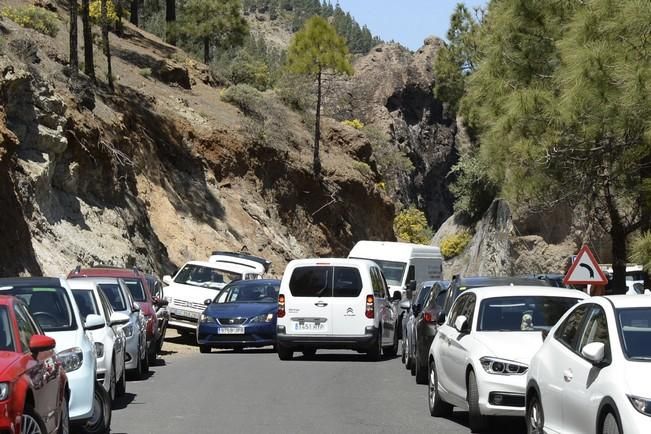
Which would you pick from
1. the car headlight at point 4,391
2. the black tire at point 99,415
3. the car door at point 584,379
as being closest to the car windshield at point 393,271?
the black tire at point 99,415

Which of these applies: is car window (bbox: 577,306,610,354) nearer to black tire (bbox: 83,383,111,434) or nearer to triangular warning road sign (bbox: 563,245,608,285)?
black tire (bbox: 83,383,111,434)

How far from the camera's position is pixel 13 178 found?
3272 cm

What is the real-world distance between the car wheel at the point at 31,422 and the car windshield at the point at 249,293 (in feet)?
59.2

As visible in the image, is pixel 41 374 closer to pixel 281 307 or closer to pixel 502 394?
pixel 502 394

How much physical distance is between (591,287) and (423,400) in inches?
A: 414

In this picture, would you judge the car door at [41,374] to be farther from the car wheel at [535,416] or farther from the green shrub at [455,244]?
the green shrub at [455,244]

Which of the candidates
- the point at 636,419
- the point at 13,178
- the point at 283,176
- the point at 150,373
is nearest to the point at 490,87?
the point at 150,373

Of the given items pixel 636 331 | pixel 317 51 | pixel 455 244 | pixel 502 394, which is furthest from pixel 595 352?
pixel 317 51

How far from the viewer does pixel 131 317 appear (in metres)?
19.0

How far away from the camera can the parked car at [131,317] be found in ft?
62.4

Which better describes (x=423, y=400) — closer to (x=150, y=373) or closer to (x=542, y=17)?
(x=150, y=373)

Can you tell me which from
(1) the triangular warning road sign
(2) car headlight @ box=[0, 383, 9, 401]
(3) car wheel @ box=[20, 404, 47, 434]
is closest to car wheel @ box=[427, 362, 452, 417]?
(3) car wheel @ box=[20, 404, 47, 434]

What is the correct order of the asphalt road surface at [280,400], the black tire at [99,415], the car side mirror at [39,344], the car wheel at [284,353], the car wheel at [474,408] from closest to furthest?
1. the car side mirror at [39,344]
2. the black tire at [99,415]
3. the car wheel at [474,408]
4. the asphalt road surface at [280,400]
5. the car wheel at [284,353]

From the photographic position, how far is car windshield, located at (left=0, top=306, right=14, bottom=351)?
987cm
